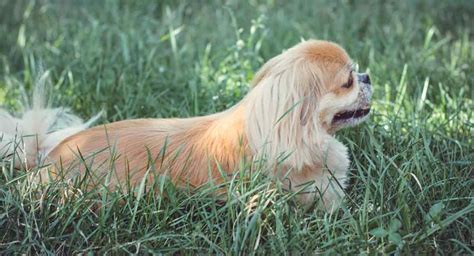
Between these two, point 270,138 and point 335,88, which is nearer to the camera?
point 270,138

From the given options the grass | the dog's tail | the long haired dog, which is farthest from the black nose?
the dog's tail

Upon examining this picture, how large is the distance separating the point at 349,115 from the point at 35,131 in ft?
5.04

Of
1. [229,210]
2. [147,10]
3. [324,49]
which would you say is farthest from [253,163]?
[147,10]

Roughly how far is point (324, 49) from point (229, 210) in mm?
848

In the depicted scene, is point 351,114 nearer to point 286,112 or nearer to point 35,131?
point 286,112

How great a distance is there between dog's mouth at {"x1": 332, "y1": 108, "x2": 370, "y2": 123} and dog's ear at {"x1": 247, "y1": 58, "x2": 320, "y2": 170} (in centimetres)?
16

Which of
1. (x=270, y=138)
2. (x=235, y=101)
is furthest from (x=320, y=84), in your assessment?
(x=235, y=101)

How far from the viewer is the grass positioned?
3148mm

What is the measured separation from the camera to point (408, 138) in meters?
3.96

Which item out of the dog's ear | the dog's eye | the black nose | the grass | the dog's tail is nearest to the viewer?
the grass

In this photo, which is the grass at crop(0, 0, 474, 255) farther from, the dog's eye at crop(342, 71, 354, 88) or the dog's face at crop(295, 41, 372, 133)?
the dog's eye at crop(342, 71, 354, 88)

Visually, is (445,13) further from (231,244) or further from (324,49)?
(231,244)

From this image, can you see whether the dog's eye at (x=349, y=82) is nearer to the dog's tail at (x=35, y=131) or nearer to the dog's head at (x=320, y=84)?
the dog's head at (x=320, y=84)

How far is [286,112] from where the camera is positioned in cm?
328
